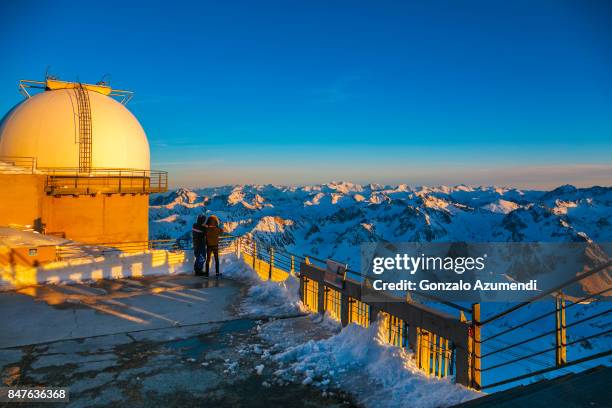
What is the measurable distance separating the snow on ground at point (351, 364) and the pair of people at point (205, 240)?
17.1 ft

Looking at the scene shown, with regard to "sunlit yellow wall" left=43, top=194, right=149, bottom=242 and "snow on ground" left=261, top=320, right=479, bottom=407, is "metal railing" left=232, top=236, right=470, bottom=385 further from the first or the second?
"sunlit yellow wall" left=43, top=194, right=149, bottom=242

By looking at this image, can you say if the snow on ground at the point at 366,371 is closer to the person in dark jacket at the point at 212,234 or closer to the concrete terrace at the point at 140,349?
the concrete terrace at the point at 140,349

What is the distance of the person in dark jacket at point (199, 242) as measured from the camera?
15.0 metres

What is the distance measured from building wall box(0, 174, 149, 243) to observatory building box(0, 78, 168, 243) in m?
0.05

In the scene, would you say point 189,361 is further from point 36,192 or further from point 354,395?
point 36,192

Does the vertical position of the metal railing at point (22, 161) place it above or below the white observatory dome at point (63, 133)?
below

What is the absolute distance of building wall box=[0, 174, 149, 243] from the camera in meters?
19.9

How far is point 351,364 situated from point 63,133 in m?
23.7

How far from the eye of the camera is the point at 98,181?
24672 millimetres

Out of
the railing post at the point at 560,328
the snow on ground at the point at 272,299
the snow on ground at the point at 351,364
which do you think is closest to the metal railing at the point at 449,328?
the railing post at the point at 560,328

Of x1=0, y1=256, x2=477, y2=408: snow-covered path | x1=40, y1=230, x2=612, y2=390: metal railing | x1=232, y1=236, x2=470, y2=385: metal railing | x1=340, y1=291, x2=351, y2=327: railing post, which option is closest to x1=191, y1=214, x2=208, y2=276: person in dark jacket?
x1=0, y1=256, x2=477, y2=408: snow-covered path

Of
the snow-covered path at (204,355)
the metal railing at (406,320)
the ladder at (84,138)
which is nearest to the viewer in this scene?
the snow-covered path at (204,355)

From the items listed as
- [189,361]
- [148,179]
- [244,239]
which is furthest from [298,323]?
[148,179]

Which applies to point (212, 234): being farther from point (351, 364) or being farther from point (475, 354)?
point (475, 354)
